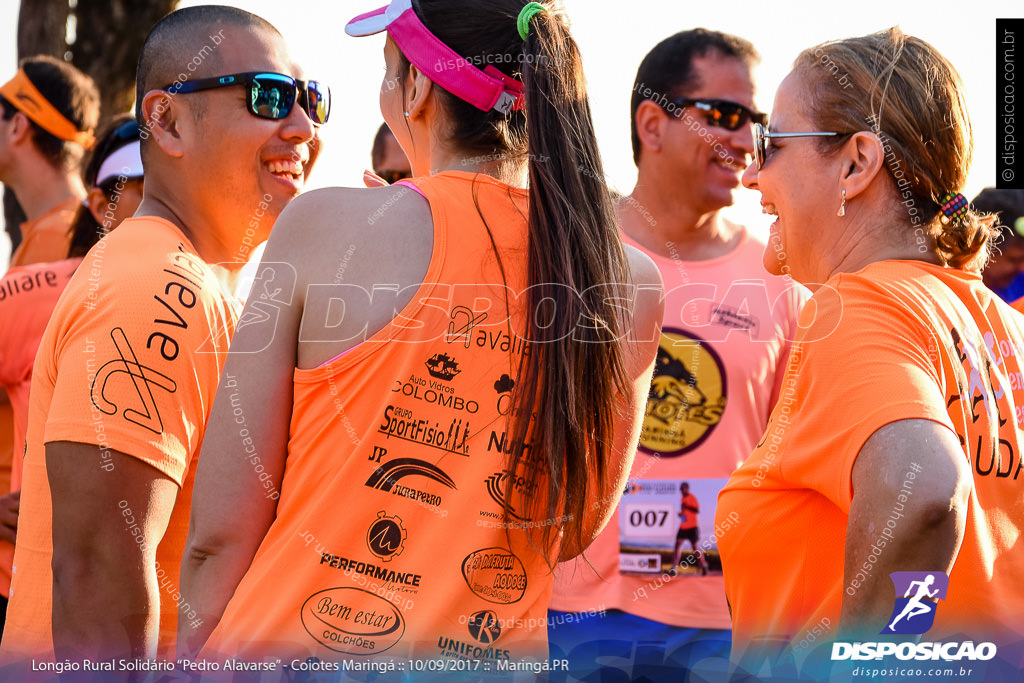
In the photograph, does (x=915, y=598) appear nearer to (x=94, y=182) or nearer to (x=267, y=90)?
(x=267, y=90)

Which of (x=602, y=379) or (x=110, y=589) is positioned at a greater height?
(x=602, y=379)

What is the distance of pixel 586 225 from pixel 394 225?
393mm

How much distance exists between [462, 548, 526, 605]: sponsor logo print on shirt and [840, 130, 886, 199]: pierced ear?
1286 mm

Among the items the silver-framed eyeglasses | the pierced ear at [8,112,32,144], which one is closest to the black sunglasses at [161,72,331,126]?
the silver-framed eyeglasses

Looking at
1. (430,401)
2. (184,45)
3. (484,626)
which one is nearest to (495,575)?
(484,626)

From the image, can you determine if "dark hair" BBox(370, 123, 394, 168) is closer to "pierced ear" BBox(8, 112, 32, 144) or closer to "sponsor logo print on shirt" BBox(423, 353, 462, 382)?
"pierced ear" BBox(8, 112, 32, 144)

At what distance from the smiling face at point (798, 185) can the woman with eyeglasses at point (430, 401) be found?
0.78m

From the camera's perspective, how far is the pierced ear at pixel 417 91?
202 cm

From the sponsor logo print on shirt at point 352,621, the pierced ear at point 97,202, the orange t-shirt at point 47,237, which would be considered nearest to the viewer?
the sponsor logo print on shirt at point 352,621

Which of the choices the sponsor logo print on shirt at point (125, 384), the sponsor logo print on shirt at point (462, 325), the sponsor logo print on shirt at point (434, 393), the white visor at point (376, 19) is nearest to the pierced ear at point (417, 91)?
the white visor at point (376, 19)

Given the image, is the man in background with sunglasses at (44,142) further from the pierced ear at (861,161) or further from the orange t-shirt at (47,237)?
the pierced ear at (861,161)

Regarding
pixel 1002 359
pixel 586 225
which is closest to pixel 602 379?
pixel 586 225

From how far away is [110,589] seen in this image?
214cm

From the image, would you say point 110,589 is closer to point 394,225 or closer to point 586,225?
point 394,225
